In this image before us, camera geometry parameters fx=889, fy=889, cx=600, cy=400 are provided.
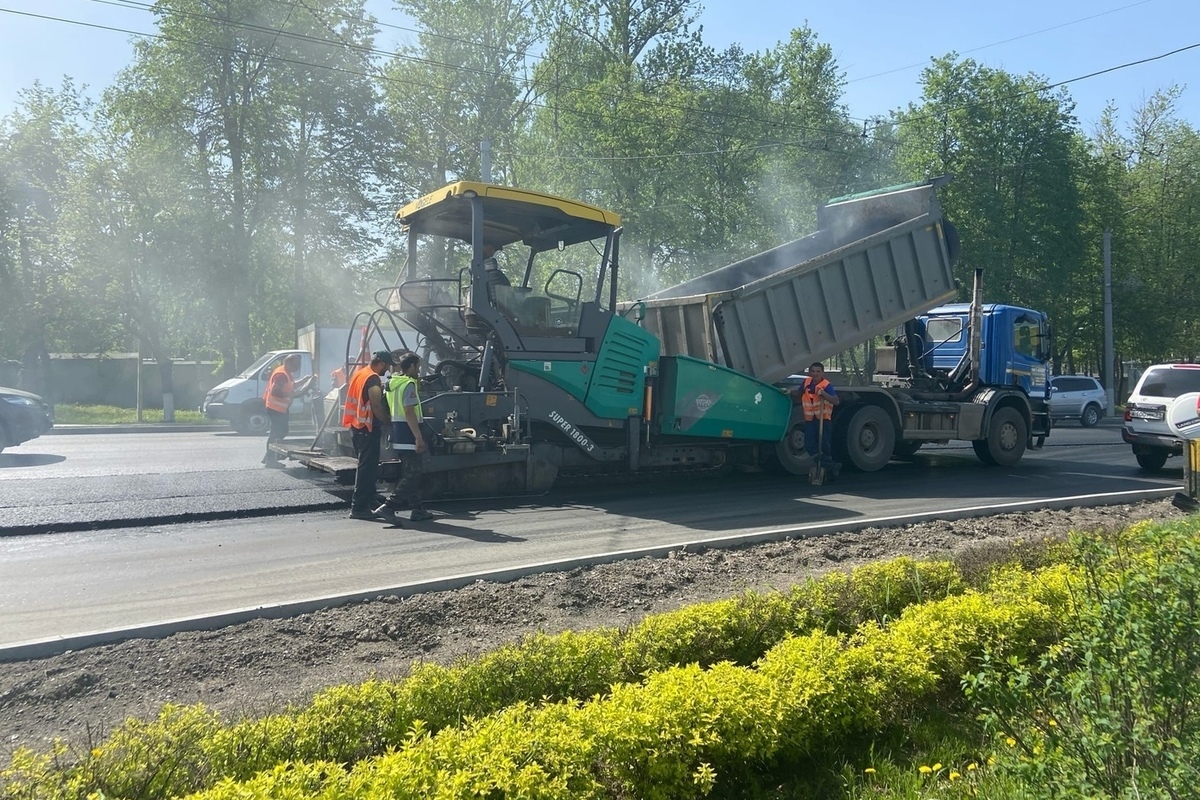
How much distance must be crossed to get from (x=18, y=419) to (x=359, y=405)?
9242 mm

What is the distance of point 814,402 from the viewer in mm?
11805

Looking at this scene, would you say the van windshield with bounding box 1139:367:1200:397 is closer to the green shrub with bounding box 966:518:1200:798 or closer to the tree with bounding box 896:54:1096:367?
the green shrub with bounding box 966:518:1200:798

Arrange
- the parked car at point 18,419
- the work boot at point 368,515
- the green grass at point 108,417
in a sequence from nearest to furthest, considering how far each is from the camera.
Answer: the work boot at point 368,515
the parked car at point 18,419
the green grass at point 108,417

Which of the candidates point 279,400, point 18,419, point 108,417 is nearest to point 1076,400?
point 279,400

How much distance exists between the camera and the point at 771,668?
3869 millimetres

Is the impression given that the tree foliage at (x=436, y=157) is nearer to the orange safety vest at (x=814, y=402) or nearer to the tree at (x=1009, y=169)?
the tree at (x=1009, y=169)

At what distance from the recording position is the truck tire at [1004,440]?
45.7ft

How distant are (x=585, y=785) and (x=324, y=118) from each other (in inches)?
1221

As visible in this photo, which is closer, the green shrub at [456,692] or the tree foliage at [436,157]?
the green shrub at [456,692]

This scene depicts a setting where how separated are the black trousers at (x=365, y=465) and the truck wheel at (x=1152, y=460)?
37.8 ft

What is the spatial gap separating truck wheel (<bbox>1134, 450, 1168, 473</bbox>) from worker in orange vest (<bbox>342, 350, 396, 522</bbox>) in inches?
451

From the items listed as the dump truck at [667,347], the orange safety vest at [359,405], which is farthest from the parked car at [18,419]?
the orange safety vest at [359,405]

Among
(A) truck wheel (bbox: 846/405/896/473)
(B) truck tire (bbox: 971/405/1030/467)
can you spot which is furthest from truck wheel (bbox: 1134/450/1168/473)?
(A) truck wheel (bbox: 846/405/896/473)

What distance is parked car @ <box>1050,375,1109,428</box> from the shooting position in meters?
30.2
